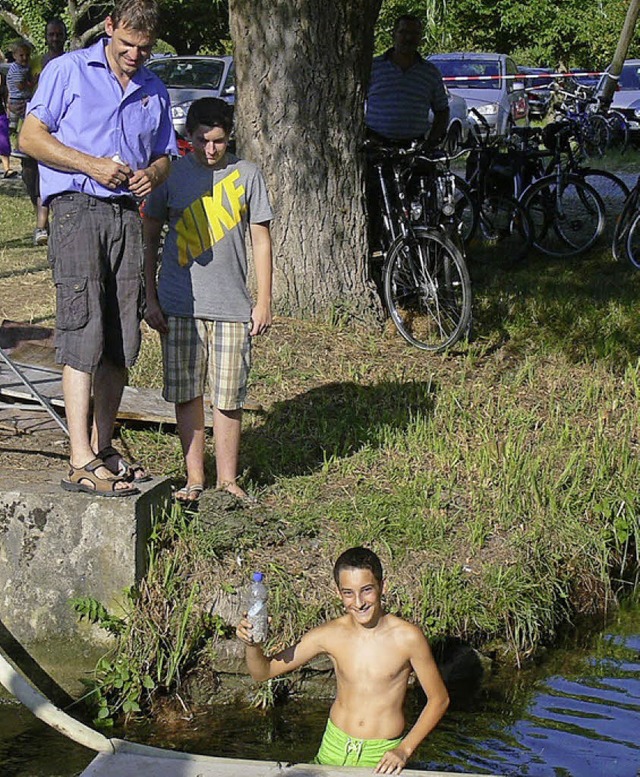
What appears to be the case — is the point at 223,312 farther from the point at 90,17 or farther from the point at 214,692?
the point at 90,17

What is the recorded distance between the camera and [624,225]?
1185cm

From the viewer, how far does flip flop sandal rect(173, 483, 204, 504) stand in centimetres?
606

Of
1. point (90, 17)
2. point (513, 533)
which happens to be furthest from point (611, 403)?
point (90, 17)

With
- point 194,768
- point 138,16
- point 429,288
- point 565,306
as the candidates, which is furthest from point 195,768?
point 565,306

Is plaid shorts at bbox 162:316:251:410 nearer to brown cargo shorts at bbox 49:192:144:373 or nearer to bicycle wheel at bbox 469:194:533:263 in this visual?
brown cargo shorts at bbox 49:192:144:373

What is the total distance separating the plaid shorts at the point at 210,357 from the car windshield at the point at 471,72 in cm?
2062

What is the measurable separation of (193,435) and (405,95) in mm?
5083

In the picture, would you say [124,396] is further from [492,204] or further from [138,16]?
[492,204]

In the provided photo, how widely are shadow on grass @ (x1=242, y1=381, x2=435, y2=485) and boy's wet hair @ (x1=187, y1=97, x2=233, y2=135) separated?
1853 millimetres

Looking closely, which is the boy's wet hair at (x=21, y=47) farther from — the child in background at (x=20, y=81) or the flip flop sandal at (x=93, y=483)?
the flip flop sandal at (x=93, y=483)

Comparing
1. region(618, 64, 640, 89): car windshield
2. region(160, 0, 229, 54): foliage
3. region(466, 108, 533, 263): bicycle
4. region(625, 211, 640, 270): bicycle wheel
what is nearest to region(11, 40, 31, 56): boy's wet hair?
region(466, 108, 533, 263): bicycle

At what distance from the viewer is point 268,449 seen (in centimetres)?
717

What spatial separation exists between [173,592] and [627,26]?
47.8ft

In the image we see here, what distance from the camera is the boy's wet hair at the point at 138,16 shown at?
5.25 meters
